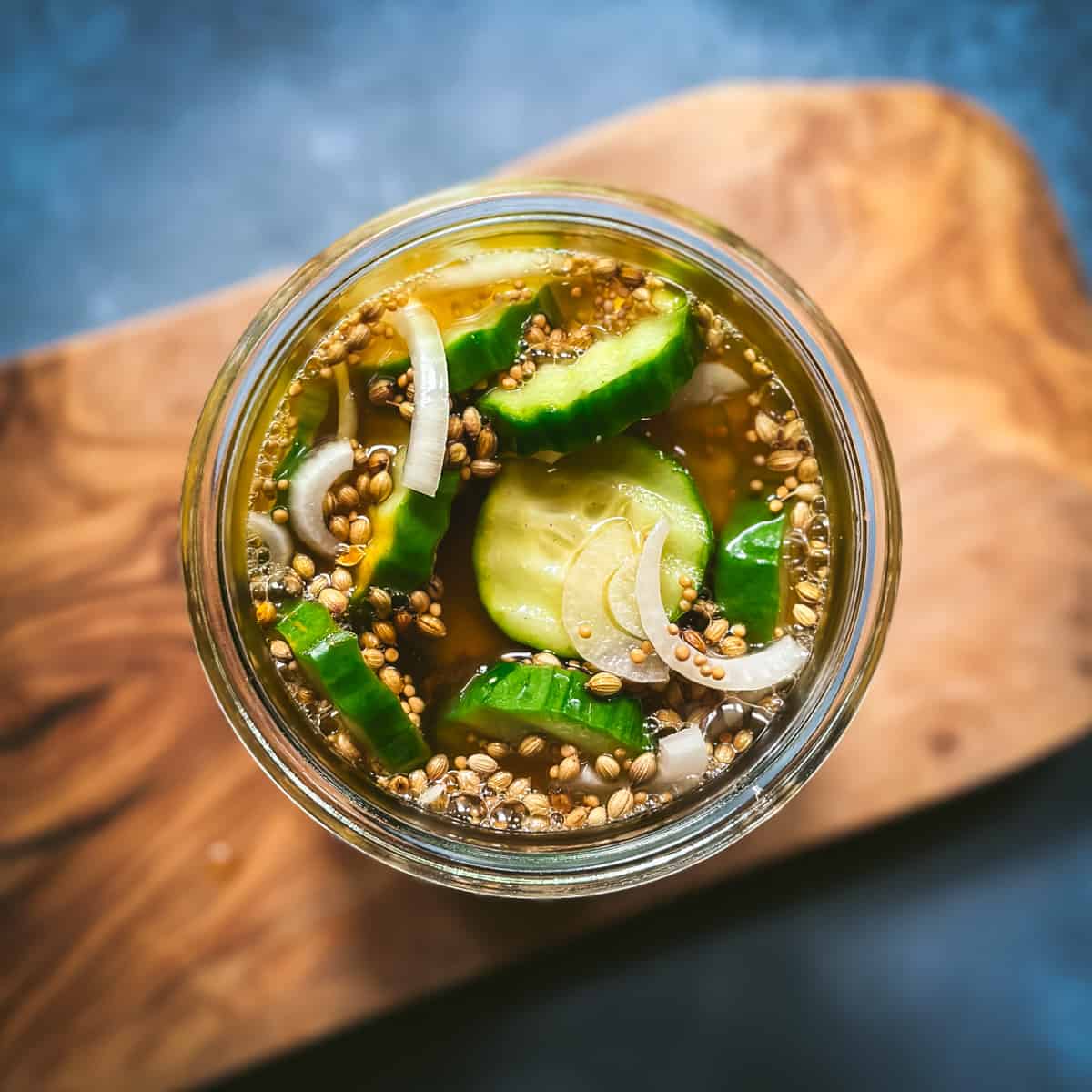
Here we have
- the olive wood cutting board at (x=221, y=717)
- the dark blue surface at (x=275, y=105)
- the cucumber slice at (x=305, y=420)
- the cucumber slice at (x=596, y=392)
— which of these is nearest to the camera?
the cucumber slice at (x=596, y=392)

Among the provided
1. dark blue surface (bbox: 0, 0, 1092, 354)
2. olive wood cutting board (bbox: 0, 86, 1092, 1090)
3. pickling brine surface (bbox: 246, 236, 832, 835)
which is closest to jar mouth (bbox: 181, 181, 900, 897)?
pickling brine surface (bbox: 246, 236, 832, 835)

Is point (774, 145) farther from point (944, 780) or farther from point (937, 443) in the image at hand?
point (944, 780)

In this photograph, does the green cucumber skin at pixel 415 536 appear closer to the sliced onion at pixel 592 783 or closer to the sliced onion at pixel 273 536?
the sliced onion at pixel 273 536

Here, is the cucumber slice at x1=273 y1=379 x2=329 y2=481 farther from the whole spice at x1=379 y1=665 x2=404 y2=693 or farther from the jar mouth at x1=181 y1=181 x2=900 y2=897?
the whole spice at x1=379 y1=665 x2=404 y2=693

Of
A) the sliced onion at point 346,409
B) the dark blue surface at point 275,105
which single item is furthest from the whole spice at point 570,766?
the dark blue surface at point 275,105

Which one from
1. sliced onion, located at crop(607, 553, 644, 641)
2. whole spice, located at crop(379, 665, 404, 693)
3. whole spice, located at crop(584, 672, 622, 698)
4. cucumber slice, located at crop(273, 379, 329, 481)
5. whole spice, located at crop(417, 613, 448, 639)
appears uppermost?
cucumber slice, located at crop(273, 379, 329, 481)

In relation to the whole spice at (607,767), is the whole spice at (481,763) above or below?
above

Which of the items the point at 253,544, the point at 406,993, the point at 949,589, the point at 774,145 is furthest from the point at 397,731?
the point at 774,145

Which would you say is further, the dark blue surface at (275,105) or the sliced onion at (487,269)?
the dark blue surface at (275,105)
